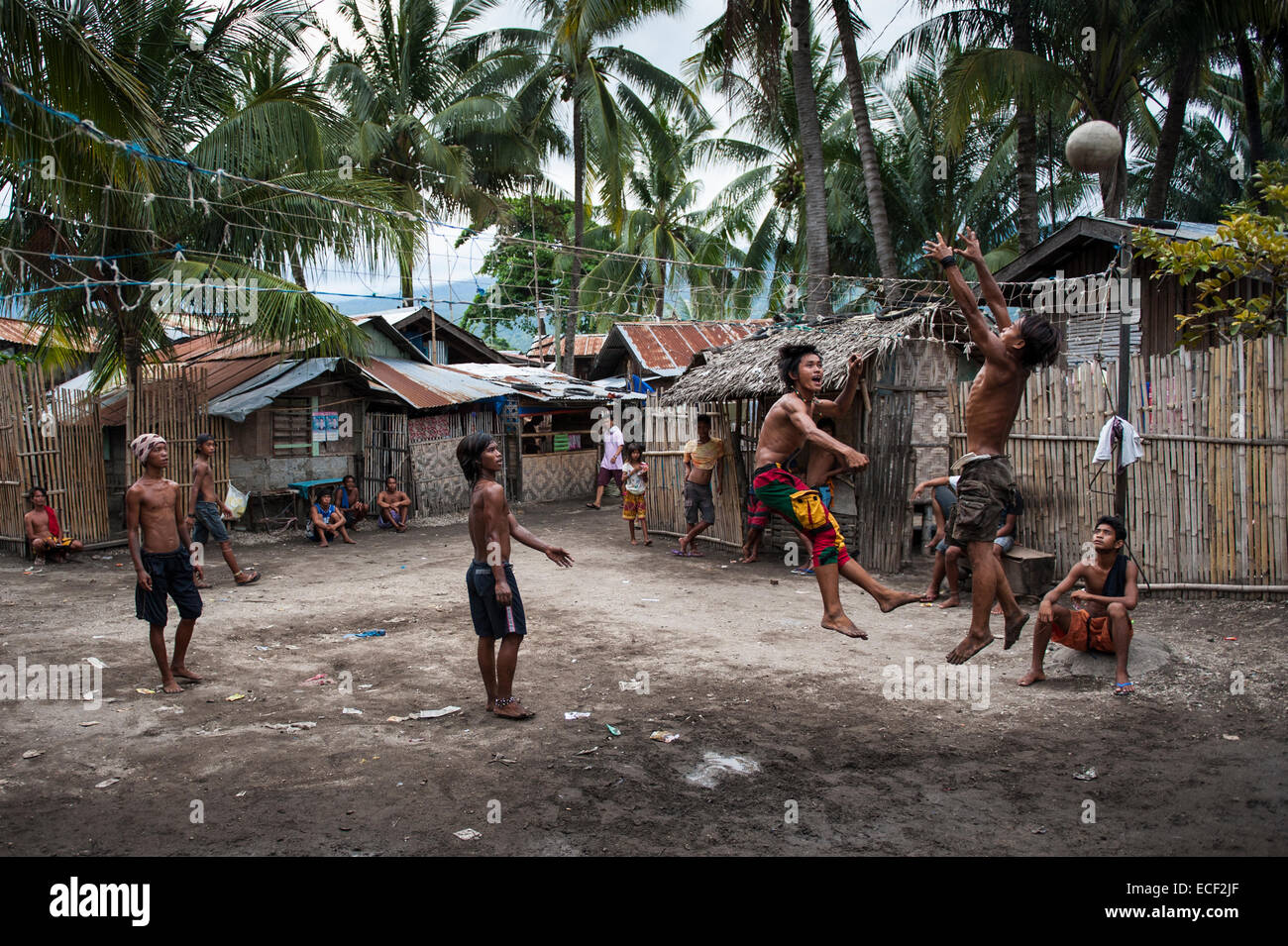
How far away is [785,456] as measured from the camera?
596cm

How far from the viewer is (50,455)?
1366 centimetres

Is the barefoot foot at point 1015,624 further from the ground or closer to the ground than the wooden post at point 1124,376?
closer to the ground

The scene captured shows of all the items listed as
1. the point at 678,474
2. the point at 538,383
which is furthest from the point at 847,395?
the point at 538,383

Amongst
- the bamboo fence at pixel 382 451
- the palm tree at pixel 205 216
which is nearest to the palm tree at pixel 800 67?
the palm tree at pixel 205 216

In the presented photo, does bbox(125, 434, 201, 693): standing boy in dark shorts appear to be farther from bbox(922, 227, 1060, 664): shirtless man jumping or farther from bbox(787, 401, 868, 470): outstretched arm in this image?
bbox(922, 227, 1060, 664): shirtless man jumping

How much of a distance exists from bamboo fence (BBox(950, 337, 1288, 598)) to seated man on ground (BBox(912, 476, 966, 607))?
893mm

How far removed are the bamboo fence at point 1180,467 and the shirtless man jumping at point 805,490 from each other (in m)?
4.35

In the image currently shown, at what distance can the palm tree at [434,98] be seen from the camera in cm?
2353

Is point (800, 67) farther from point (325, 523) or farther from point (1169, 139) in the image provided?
point (325, 523)

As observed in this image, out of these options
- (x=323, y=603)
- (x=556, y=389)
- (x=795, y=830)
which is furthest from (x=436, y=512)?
(x=795, y=830)

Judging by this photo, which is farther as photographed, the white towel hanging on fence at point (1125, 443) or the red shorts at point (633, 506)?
the red shorts at point (633, 506)

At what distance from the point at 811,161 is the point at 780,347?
18.0 ft

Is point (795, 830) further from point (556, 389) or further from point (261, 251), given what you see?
point (556, 389)

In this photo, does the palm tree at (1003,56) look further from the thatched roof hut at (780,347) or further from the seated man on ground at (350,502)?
the seated man on ground at (350,502)
